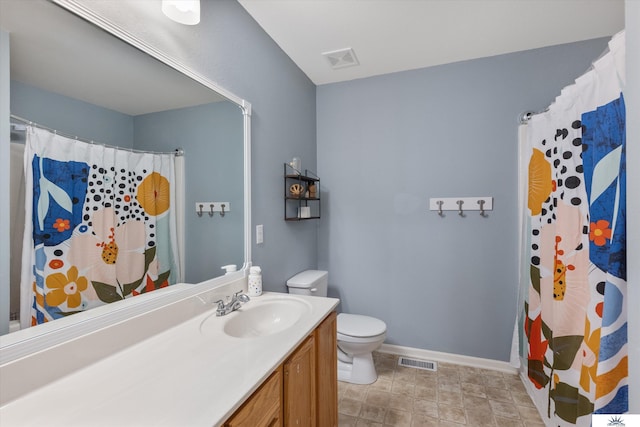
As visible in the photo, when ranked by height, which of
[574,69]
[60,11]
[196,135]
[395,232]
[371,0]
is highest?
[371,0]

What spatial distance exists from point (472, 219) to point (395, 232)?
24.4 inches

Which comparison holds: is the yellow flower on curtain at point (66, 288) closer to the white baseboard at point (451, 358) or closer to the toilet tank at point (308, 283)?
the toilet tank at point (308, 283)

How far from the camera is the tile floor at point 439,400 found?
66.3 inches

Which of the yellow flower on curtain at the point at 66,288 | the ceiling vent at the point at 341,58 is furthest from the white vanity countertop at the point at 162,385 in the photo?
the ceiling vent at the point at 341,58

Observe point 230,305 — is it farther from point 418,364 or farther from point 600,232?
point 418,364

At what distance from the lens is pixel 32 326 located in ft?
2.45

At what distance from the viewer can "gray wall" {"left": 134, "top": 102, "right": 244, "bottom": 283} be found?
1.13 m

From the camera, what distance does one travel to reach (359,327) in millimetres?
2025

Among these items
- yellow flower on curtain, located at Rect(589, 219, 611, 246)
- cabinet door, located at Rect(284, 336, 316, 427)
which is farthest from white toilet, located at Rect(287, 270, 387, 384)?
yellow flower on curtain, located at Rect(589, 219, 611, 246)

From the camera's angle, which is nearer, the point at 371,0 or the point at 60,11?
the point at 60,11

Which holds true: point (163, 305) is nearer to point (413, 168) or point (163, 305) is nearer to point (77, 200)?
point (77, 200)

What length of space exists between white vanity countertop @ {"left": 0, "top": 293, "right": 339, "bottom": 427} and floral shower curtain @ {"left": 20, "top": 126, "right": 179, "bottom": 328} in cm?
18

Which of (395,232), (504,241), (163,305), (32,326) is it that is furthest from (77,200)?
(504,241)

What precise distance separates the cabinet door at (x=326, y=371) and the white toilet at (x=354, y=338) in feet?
1.70
